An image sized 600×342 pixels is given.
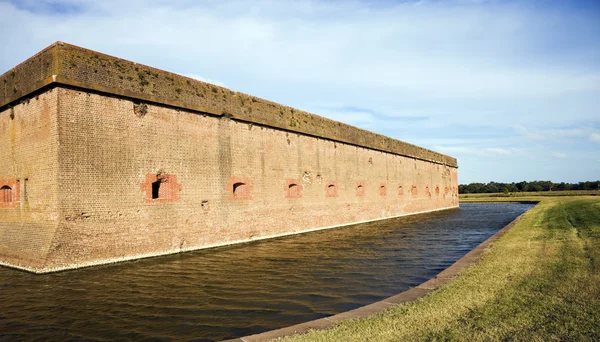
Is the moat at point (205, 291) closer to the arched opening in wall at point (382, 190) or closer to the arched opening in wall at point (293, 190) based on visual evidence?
the arched opening in wall at point (293, 190)

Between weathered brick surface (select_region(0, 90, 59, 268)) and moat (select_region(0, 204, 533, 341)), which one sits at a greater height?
weathered brick surface (select_region(0, 90, 59, 268))

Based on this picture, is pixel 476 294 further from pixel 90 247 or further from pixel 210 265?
pixel 90 247

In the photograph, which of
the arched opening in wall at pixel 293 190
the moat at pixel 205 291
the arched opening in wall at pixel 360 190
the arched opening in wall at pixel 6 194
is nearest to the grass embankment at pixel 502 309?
the moat at pixel 205 291

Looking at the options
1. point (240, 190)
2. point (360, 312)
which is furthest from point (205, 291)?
point (240, 190)

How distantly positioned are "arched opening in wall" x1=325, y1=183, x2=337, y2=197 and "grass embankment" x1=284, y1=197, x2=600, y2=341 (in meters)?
11.2

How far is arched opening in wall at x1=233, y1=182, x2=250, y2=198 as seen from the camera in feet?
41.2

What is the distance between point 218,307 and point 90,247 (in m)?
4.68

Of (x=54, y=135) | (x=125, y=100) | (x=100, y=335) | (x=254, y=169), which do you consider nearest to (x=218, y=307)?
(x=100, y=335)

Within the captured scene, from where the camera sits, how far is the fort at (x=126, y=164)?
840 centimetres

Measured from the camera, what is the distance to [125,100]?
378 inches

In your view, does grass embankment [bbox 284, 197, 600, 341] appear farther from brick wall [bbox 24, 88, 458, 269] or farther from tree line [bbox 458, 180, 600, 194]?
tree line [bbox 458, 180, 600, 194]

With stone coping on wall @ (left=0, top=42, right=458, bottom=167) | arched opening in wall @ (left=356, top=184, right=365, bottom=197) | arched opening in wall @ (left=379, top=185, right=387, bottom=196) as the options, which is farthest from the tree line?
stone coping on wall @ (left=0, top=42, right=458, bottom=167)

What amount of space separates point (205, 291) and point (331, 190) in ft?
39.6

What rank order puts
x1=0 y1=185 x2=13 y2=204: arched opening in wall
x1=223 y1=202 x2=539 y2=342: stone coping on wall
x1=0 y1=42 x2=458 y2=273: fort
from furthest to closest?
x1=0 y1=185 x2=13 y2=204: arched opening in wall → x1=0 y1=42 x2=458 y2=273: fort → x1=223 y1=202 x2=539 y2=342: stone coping on wall
